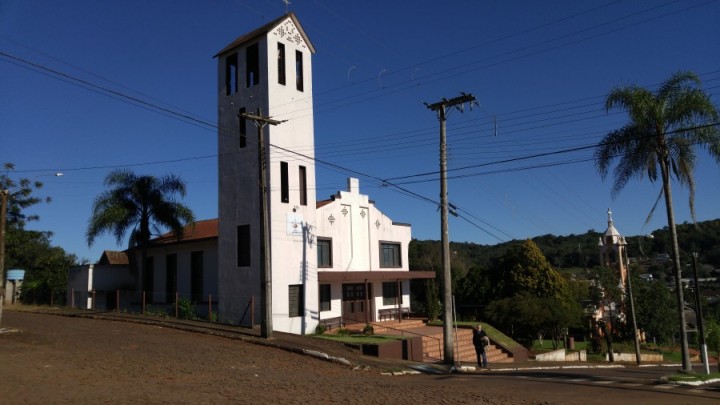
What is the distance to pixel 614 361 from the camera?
37344 mm

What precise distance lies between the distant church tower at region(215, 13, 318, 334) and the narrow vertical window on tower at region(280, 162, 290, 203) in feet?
0.15

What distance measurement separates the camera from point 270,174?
24.8m

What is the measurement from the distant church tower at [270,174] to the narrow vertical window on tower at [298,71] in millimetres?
49

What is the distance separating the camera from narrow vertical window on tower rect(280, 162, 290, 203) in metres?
25.7

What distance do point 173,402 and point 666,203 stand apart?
1779 centimetres

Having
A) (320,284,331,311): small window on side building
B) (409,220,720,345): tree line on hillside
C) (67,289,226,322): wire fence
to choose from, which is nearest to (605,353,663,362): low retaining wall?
(409,220,720,345): tree line on hillside

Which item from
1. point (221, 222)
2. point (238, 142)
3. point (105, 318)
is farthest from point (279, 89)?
point (105, 318)

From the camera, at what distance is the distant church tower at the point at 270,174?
24.8 meters

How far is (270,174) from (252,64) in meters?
6.06

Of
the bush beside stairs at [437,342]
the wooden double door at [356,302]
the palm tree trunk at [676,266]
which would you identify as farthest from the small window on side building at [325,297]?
the palm tree trunk at [676,266]

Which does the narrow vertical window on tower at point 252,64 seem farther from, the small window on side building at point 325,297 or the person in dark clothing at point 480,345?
the person in dark clothing at point 480,345

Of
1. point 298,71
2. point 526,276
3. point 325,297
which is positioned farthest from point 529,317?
point 298,71

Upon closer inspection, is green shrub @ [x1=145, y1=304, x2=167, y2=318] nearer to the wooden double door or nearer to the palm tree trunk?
the wooden double door

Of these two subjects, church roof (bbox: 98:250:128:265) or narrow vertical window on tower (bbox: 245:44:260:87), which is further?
church roof (bbox: 98:250:128:265)
